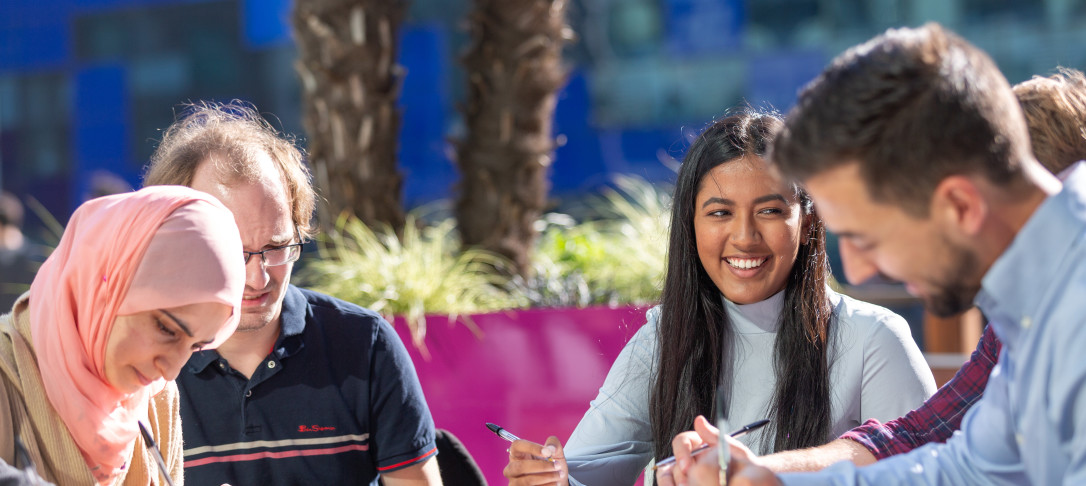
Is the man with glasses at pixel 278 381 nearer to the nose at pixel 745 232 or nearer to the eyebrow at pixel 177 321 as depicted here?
the eyebrow at pixel 177 321

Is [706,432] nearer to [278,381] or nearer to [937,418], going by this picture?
[937,418]

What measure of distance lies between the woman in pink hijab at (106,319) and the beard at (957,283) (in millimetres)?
1159

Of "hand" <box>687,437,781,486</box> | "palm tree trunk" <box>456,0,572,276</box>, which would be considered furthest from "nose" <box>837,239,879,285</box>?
"palm tree trunk" <box>456,0,572,276</box>

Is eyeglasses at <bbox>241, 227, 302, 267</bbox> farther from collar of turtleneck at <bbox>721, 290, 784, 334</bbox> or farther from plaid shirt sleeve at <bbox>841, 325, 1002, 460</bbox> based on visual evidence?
plaid shirt sleeve at <bbox>841, 325, 1002, 460</bbox>

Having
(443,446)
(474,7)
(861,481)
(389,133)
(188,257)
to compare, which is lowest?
(443,446)

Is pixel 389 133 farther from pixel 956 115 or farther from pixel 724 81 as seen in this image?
pixel 724 81

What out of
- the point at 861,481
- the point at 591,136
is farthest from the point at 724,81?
the point at 861,481

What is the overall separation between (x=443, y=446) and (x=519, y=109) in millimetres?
2586

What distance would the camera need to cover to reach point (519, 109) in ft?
15.6

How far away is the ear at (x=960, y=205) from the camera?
127 cm

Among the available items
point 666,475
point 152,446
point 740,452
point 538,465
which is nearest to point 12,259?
point 152,446

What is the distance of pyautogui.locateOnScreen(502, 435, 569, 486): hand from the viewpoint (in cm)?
194

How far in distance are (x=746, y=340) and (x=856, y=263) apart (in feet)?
2.90

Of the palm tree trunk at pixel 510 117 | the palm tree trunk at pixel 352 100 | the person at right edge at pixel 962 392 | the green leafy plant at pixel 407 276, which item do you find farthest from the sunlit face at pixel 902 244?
the palm tree trunk at pixel 352 100
